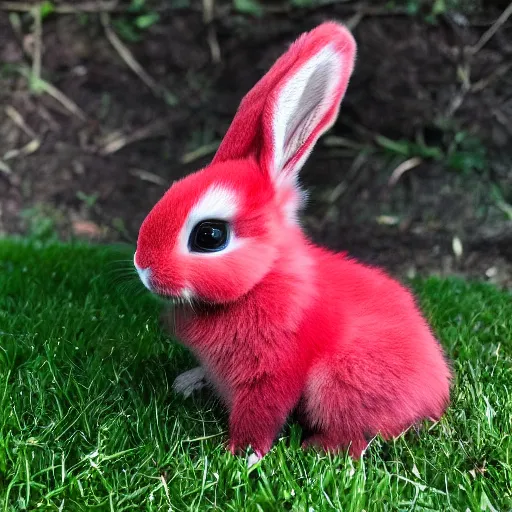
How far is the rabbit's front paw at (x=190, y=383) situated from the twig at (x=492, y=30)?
3.23 m

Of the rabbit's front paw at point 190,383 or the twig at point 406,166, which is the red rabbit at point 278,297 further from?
the twig at point 406,166

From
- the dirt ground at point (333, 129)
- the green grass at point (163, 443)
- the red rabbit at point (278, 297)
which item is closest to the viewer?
the green grass at point (163, 443)

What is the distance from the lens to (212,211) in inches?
57.8

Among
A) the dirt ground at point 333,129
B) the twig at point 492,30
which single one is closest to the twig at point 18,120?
the dirt ground at point 333,129

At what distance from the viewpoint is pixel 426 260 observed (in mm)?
3895

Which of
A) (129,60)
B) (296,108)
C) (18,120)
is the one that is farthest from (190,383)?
(18,120)

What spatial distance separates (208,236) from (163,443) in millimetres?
563

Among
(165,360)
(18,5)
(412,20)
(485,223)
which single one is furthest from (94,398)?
(18,5)

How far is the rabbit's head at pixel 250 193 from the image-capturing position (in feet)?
4.79

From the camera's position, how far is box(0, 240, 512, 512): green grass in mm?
1373

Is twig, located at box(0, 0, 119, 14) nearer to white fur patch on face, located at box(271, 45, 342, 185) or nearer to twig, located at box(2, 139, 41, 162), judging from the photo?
twig, located at box(2, 139, 41, 162)

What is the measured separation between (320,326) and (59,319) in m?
1.07

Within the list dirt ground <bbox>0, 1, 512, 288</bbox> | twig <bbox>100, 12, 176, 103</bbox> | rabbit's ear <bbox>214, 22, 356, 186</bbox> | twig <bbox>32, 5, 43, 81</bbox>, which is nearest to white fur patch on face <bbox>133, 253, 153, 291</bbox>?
rabbit's ear <bbox>214, 22, 356, 186</bbox>

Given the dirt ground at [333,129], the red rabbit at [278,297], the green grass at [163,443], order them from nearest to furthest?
the green grass at [163,443] < the red rabbit at [278,297] < the dirt ground at [333,129]
